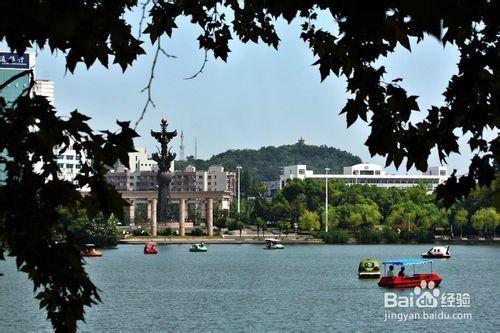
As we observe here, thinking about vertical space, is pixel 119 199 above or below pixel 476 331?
above

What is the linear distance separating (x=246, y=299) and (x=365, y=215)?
9347cm

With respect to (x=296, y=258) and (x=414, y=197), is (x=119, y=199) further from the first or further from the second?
(x=414, y=197)

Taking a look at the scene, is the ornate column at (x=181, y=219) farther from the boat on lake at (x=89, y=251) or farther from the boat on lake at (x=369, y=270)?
the boat on lake at (x=369, y=270)

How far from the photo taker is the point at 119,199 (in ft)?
19.3

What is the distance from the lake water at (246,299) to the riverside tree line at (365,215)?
4908cm

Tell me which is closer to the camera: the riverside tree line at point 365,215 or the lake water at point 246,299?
the lake water at point 246,299

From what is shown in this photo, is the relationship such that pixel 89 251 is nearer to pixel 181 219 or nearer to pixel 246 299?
pixel 246 299

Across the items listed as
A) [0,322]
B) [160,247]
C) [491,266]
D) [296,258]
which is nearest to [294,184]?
[160,247]

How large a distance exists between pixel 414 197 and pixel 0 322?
382 feet

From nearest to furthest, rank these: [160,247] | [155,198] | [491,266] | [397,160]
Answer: [397,160]
[491,266]
[160,247]
[155,198]

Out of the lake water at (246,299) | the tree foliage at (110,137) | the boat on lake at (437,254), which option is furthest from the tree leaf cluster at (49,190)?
the boat on lake at (437,254)

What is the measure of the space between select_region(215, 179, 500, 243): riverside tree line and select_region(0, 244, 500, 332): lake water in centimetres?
4908

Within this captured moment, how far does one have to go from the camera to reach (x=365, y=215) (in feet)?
468

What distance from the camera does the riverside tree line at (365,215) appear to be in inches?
5399
